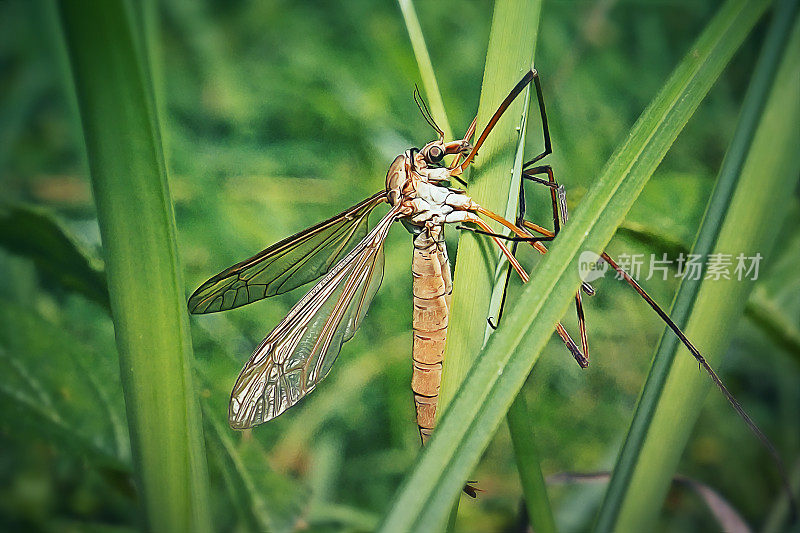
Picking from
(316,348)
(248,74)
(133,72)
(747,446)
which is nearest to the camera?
(133,72)

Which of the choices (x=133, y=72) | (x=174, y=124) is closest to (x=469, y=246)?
(x=133, y=72)

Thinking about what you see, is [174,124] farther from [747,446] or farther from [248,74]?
[747,446]

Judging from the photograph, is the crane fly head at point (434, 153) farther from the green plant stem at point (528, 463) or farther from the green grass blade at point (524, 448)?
A: the green plant stem at point (528, 463)

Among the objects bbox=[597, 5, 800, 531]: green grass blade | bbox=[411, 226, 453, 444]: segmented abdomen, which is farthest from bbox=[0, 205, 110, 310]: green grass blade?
bbox=[597, 5, 800, 531]: green grass blade

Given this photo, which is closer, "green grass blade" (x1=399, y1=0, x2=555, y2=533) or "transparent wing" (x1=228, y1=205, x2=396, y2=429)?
"green grass blade" (x1=399, y1=0, x2=555, y2=533)

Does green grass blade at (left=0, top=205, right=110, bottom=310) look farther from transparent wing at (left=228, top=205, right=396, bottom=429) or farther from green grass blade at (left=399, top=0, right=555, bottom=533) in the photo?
green grass blade at (left=399, top=0, right=555, bottom=533)

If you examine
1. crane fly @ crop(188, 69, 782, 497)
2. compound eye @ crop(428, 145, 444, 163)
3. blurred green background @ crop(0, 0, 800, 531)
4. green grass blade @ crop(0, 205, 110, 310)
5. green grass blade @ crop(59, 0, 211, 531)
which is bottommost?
green grass blade @ crop(59, 0, 211, 531)

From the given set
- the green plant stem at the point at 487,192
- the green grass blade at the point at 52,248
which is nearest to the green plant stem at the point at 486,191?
the green plant stem at the point at 487,192

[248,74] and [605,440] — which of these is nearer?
[605,440]
